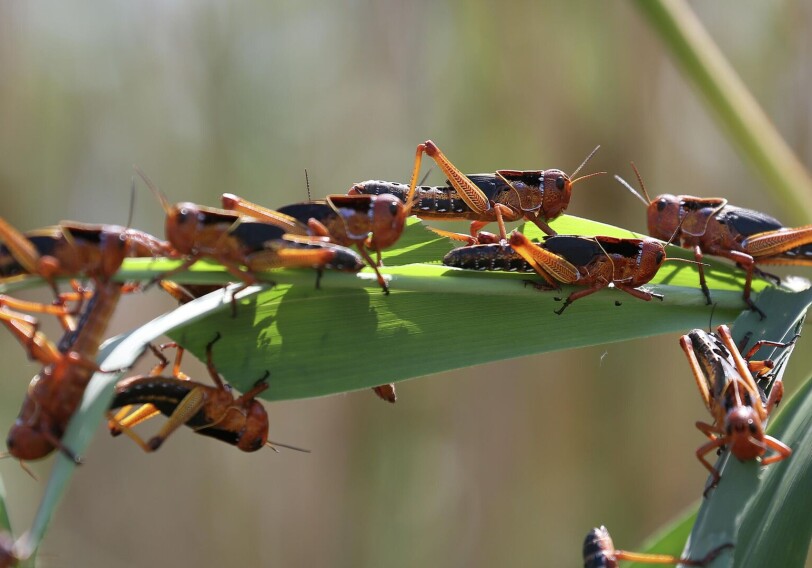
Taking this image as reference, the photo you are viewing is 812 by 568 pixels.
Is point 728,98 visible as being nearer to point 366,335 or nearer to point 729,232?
point 729,232

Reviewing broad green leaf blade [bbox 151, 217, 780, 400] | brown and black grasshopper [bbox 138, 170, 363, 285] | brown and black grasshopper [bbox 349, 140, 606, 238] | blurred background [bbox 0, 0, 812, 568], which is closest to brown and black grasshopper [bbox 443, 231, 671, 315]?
broad green leaf blade [bbox 151, 217, 780, 400]

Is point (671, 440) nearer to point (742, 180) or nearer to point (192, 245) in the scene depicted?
point (742, 180)

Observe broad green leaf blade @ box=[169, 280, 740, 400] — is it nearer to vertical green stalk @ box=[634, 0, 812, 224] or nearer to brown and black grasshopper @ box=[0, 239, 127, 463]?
brown and black grasshopper @ box=[0, 239, 127, 463]

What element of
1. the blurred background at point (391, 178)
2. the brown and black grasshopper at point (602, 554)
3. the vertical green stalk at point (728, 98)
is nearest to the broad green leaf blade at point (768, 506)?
the brown and black grasshopper at point (602, 554)

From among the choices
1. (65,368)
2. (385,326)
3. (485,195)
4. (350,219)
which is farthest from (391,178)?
(65,368)

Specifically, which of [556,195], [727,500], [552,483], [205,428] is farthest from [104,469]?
[727,500]
